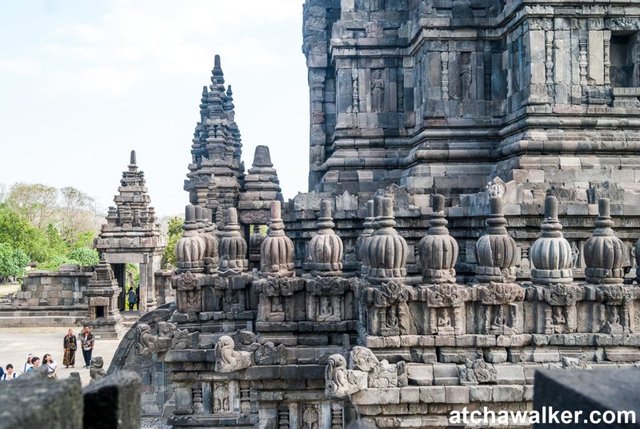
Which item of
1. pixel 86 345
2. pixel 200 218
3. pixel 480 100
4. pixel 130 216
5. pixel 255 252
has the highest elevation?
pixel 480 100

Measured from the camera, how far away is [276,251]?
936 centimetres

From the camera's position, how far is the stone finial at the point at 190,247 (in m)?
11.3

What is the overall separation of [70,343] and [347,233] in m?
13.0

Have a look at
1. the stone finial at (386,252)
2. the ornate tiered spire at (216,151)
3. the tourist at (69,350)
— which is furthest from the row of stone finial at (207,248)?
the tourist at (69,350)

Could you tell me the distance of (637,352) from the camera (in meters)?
7.64

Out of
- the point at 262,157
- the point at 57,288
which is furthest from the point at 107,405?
the point at 57,288

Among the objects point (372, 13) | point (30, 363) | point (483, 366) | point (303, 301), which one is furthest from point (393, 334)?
point (30, 363)

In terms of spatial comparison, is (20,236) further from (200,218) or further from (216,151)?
(200,218)

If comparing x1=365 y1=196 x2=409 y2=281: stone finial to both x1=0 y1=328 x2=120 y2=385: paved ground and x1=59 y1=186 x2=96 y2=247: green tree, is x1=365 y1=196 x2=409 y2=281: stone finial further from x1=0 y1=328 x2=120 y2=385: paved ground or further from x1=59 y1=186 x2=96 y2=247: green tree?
x1=59 y1=186 x2=96 y2=247: green tree

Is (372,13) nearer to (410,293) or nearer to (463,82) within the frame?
(463,82)

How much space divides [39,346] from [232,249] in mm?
18062

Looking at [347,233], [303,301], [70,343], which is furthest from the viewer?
[70,343]

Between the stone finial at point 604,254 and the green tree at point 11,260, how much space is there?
52859 mm

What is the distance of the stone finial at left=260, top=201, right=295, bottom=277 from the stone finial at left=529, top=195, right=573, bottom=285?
3.49m
